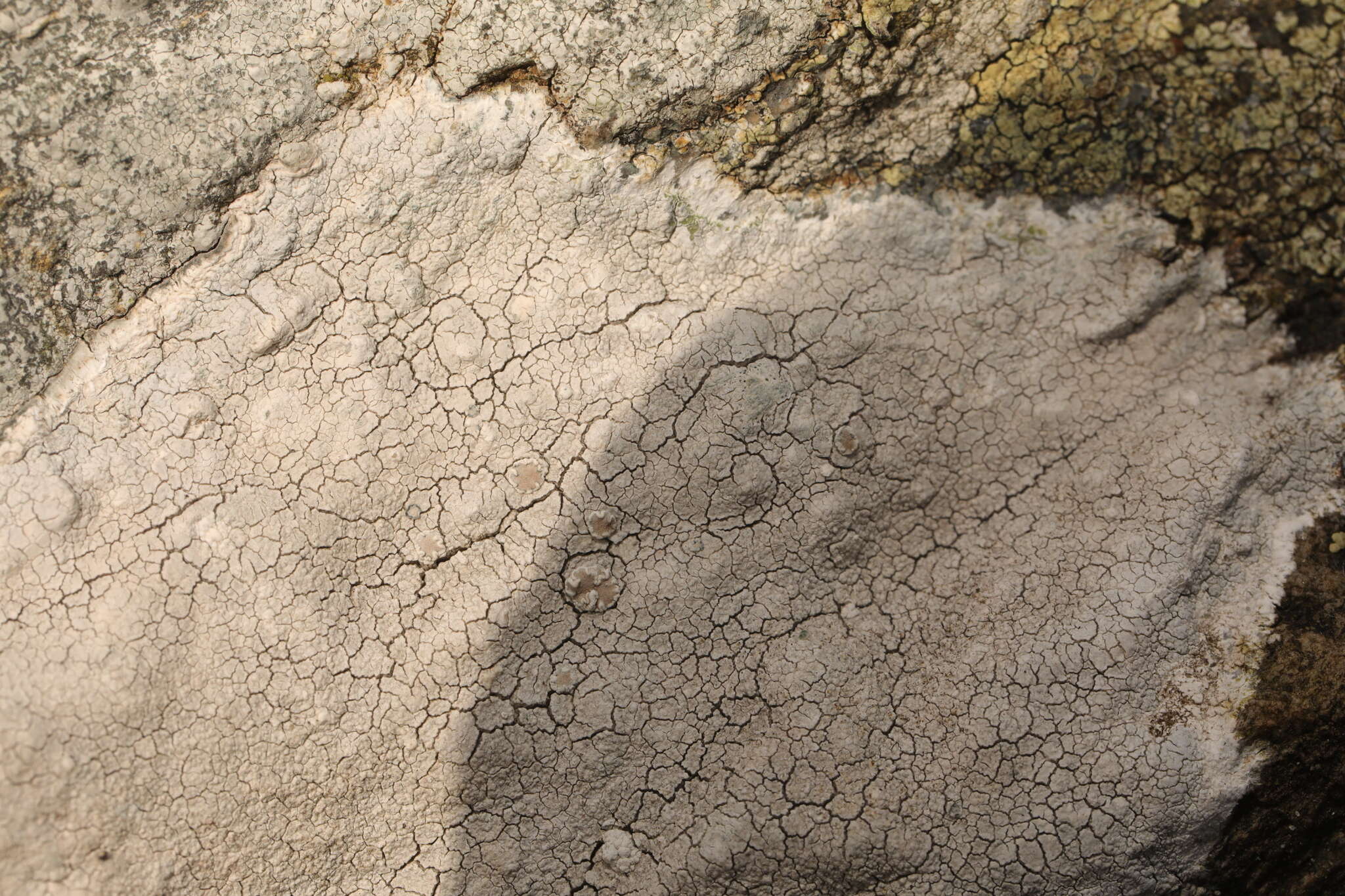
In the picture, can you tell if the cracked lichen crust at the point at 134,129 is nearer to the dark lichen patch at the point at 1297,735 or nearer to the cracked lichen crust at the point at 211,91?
the cracked lichen crust at the point at 211,91

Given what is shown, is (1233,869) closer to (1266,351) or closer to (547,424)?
(1266,351)

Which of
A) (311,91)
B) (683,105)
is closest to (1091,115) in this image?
(683,105)

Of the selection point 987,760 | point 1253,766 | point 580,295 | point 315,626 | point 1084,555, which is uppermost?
point 580,295

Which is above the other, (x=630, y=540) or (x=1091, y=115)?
(x=1091, y=115)

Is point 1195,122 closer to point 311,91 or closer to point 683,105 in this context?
point 683,105

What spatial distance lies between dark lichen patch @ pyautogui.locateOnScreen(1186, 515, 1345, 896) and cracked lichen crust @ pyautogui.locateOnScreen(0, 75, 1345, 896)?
7 centimetres

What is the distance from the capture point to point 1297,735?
6.77 feet

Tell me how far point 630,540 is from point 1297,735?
170 cm

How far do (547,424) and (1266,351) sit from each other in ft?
5.98

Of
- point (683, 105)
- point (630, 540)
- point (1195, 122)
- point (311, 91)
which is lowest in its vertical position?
point (630, 540)

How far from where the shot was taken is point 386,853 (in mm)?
2109

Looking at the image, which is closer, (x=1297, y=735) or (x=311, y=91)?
(x=1297, y=735)

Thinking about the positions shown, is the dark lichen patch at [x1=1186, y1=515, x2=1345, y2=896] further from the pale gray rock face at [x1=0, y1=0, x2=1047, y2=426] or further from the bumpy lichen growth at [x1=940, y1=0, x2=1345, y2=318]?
the pale gray rock face at [x1=0, y1=0, x2=1047, y2=426]

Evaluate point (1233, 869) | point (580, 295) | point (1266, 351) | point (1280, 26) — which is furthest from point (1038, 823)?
point (1280, 26)
